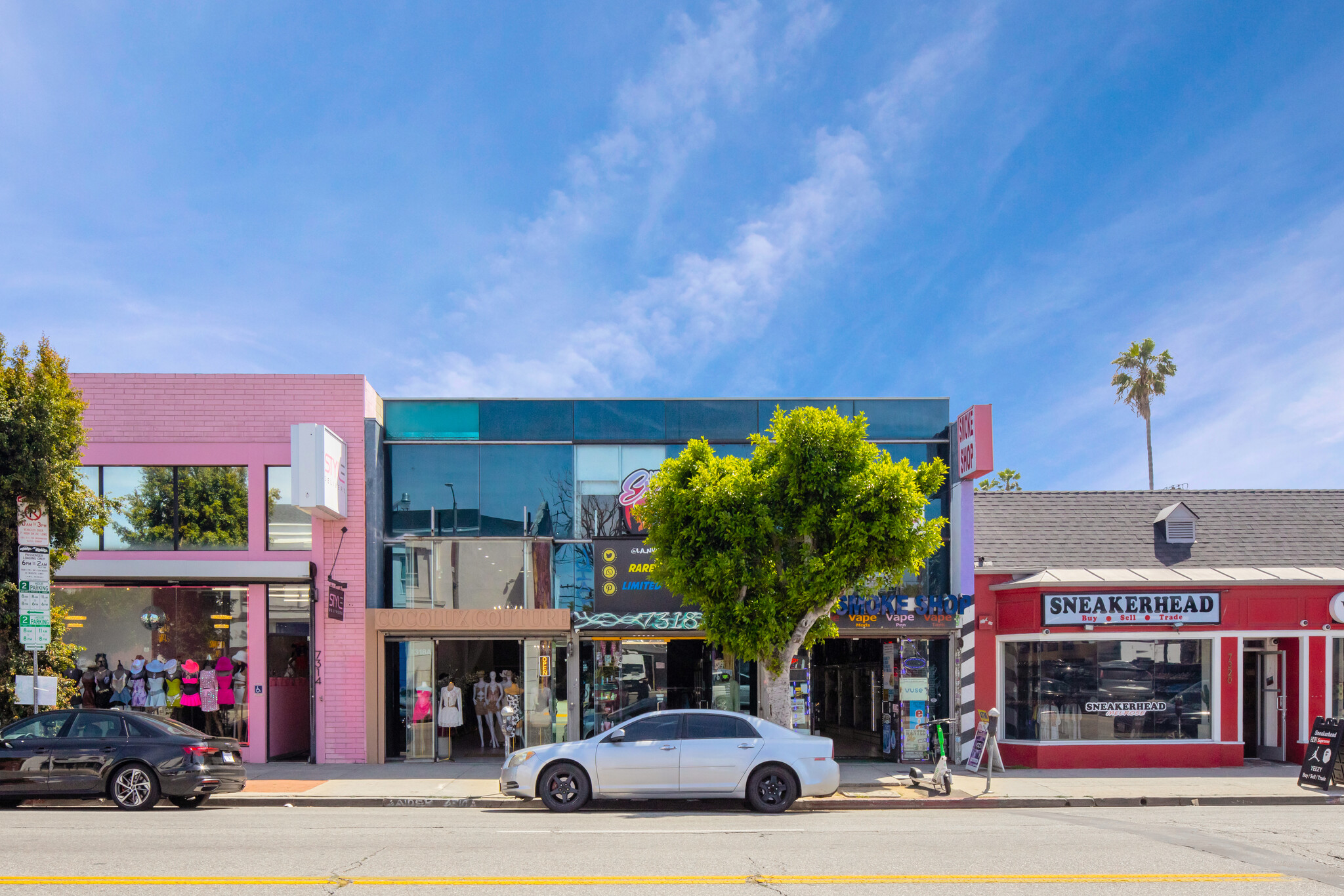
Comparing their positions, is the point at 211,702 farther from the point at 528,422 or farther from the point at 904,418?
the point at 904,418

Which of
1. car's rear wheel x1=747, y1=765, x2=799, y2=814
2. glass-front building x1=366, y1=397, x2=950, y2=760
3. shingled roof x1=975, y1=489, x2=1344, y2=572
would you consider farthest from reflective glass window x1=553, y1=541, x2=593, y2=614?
shingled roof x1=975, y1=489, x2=1344, y2=572

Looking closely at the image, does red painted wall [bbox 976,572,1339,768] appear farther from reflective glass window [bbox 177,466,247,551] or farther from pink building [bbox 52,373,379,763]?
reflective glass window [bbox 177,466,247,551]

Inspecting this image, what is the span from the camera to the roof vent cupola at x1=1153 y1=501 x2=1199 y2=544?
18328mm

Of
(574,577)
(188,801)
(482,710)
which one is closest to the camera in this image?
(188,801)

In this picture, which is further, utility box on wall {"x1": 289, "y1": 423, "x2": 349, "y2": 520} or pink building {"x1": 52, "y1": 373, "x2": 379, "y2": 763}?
pink building {"x1": 52, "y1": 373, "x2": 379, "y2": 763}

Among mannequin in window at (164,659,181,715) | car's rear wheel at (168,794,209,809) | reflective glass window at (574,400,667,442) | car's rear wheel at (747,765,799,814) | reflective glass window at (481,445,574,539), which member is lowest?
car's rear wheel at (168,794,209,809)

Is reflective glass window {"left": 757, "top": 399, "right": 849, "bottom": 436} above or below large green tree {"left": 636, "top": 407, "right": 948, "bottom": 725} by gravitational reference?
above

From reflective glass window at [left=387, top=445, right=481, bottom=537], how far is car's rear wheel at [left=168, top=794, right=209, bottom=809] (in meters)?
6.14

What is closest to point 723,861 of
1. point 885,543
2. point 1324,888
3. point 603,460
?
point 1324,888

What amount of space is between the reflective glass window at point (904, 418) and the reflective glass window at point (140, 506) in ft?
42.6

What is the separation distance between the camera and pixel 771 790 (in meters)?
12.1

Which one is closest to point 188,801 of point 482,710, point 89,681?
point 482,710

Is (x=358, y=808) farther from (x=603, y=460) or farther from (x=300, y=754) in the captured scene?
(x=603, y=460)

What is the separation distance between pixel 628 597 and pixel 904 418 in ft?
20.7
